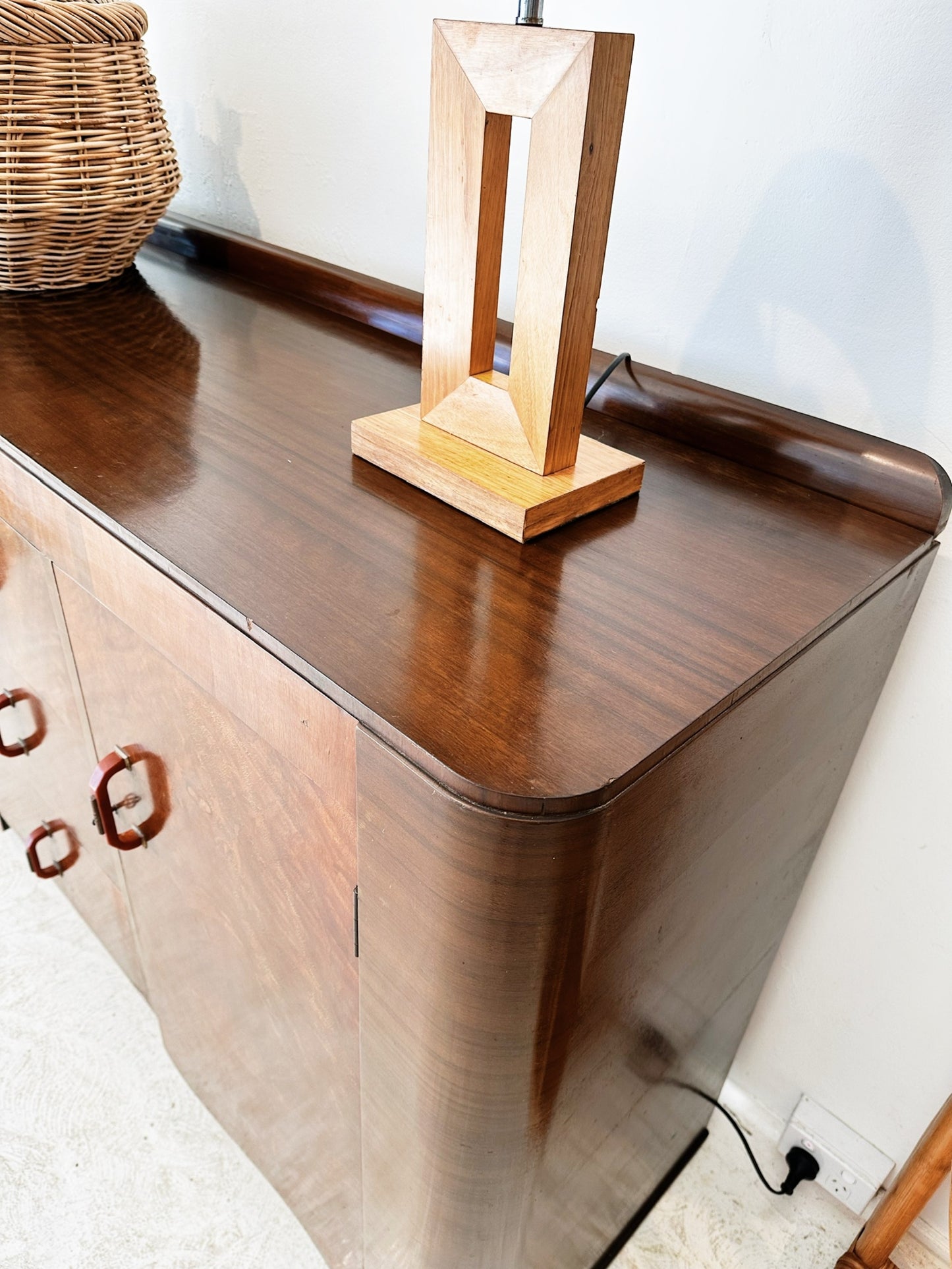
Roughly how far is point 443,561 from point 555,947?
23 centimetres

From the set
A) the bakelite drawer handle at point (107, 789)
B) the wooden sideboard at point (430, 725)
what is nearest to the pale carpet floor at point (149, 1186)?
the wooden sideboard at point (430, 725)

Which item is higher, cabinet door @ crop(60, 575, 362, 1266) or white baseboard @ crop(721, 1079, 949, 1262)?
cabinet door @ crop(60, 575, 362, 1266)

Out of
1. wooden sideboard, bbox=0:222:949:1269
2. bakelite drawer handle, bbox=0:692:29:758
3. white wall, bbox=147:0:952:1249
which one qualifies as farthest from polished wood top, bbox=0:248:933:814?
bakelite drawer handle, bbox=0:692:29:758

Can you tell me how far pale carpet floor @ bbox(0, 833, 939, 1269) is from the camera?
976mm

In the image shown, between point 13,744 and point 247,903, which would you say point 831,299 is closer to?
point 247,903

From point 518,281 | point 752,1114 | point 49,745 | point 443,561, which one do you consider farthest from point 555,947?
point 752,1114

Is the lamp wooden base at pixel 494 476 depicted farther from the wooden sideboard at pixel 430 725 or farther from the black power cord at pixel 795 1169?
the black power cord at pixel 795 1169

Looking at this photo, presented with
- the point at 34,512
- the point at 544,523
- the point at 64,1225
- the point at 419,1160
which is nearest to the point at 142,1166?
the point at 64,1225

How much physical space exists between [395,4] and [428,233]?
41cm

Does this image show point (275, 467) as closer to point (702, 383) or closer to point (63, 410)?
point (63, 410)

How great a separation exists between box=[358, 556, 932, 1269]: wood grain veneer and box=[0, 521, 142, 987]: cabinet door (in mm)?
426

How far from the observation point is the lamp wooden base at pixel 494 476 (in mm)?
586

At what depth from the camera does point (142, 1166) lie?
1045 millimetres

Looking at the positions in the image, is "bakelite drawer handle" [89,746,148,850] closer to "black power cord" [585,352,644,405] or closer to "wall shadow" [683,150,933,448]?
"black power cord" [585,352,644,405]
